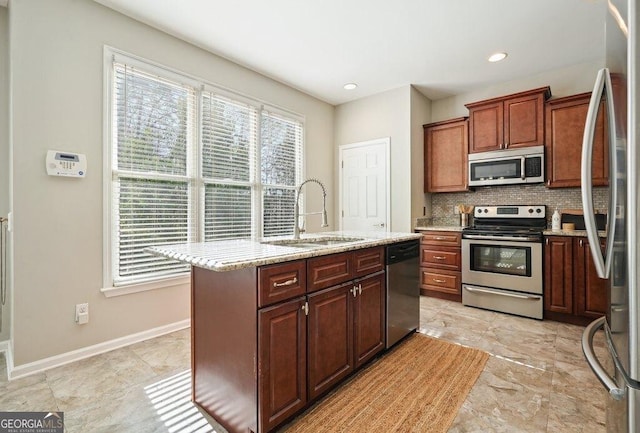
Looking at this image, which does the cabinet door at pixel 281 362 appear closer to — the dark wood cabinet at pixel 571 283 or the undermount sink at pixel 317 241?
the undermount sink at pixel 317 241

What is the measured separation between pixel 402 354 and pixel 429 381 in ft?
1.30

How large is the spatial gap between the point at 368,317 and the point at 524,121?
3.16 meters

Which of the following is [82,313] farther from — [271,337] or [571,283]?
[571,283]

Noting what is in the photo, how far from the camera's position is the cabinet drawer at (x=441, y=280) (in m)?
3.93

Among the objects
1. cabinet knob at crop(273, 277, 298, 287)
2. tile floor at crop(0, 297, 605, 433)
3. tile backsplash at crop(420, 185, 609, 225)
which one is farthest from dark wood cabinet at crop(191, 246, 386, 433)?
tile backsplash at crop(420, 185, 609, 225)

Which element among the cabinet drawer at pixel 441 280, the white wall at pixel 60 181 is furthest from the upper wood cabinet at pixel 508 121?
the white wall at pixel 60 181

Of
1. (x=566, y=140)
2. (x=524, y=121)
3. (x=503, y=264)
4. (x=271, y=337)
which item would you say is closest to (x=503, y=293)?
(x=503, y=264)

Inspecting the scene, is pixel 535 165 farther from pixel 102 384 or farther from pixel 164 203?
pixel 102 384

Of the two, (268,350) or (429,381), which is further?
(429,381)

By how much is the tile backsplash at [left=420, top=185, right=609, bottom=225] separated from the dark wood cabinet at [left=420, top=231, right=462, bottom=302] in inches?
23.0

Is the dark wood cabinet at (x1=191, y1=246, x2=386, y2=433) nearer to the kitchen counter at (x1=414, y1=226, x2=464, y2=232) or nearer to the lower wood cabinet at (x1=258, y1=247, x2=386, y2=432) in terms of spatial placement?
the lower wood cabinet at (x1=258, y1=247, x2=386, y2=432)

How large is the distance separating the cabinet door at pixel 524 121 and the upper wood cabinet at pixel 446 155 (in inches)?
20.0

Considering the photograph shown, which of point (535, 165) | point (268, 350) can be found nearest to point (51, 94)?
point (268, 350)

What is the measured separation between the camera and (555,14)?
2.67 meters
